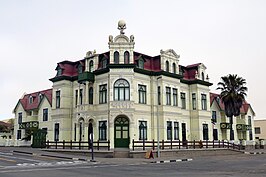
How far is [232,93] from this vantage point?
1849 inches

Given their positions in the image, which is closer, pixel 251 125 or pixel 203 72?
pixel 203 72

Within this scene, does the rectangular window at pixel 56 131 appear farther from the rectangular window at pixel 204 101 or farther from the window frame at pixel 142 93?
the rectangular window at pixel 204 101

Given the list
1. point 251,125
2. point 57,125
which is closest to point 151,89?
point 57,125

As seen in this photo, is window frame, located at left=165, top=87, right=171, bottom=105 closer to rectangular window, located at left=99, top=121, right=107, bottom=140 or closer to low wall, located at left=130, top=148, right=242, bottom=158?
low wall, located at left=130, top=148, right=242, bottom=158

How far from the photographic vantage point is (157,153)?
29.5 metres

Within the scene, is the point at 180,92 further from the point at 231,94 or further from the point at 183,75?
the point at 231,94

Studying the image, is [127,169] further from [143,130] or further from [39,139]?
[39,139]

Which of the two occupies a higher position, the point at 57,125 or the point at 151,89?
the point at 151,89

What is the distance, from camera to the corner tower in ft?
114

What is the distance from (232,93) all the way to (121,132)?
21000 mm

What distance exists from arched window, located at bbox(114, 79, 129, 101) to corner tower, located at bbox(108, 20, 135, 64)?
7.28ft

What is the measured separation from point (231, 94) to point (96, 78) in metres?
21.3

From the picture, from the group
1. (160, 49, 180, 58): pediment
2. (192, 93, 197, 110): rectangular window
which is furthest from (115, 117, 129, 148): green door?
(192, 93, 197, 110): rectangular window

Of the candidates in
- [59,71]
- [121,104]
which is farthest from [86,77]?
[59,71]
